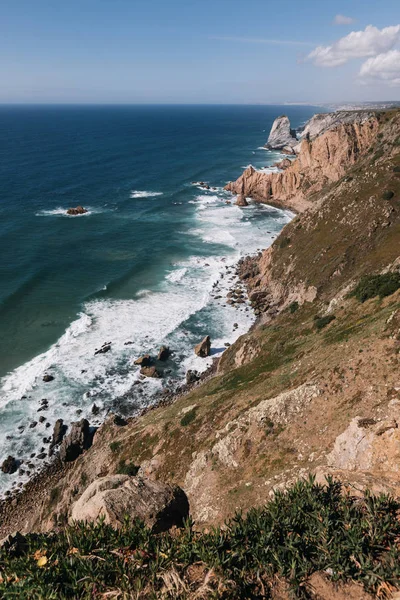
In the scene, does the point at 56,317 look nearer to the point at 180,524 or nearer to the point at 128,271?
the point at 128,271

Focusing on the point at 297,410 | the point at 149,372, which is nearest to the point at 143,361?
the point at 149,372

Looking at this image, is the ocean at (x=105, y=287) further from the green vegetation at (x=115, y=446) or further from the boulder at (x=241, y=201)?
the green vegetation at (x=115, y=446)

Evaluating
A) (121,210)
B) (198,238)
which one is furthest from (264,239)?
(121,210)

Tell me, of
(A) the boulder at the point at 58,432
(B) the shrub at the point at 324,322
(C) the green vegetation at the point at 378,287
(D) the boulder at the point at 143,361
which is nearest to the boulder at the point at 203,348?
(D) the boulder at the point at 143,361

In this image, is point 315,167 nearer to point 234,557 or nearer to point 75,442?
point 75,442

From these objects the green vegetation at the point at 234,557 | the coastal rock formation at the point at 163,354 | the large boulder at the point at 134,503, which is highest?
the green vegetation at the point at 234,557

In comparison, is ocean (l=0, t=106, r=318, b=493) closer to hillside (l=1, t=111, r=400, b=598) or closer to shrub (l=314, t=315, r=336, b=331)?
hillside (l=1, t=111, r=400, b=598)

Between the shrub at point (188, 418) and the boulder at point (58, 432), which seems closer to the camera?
the shrub at point (188, 418)
